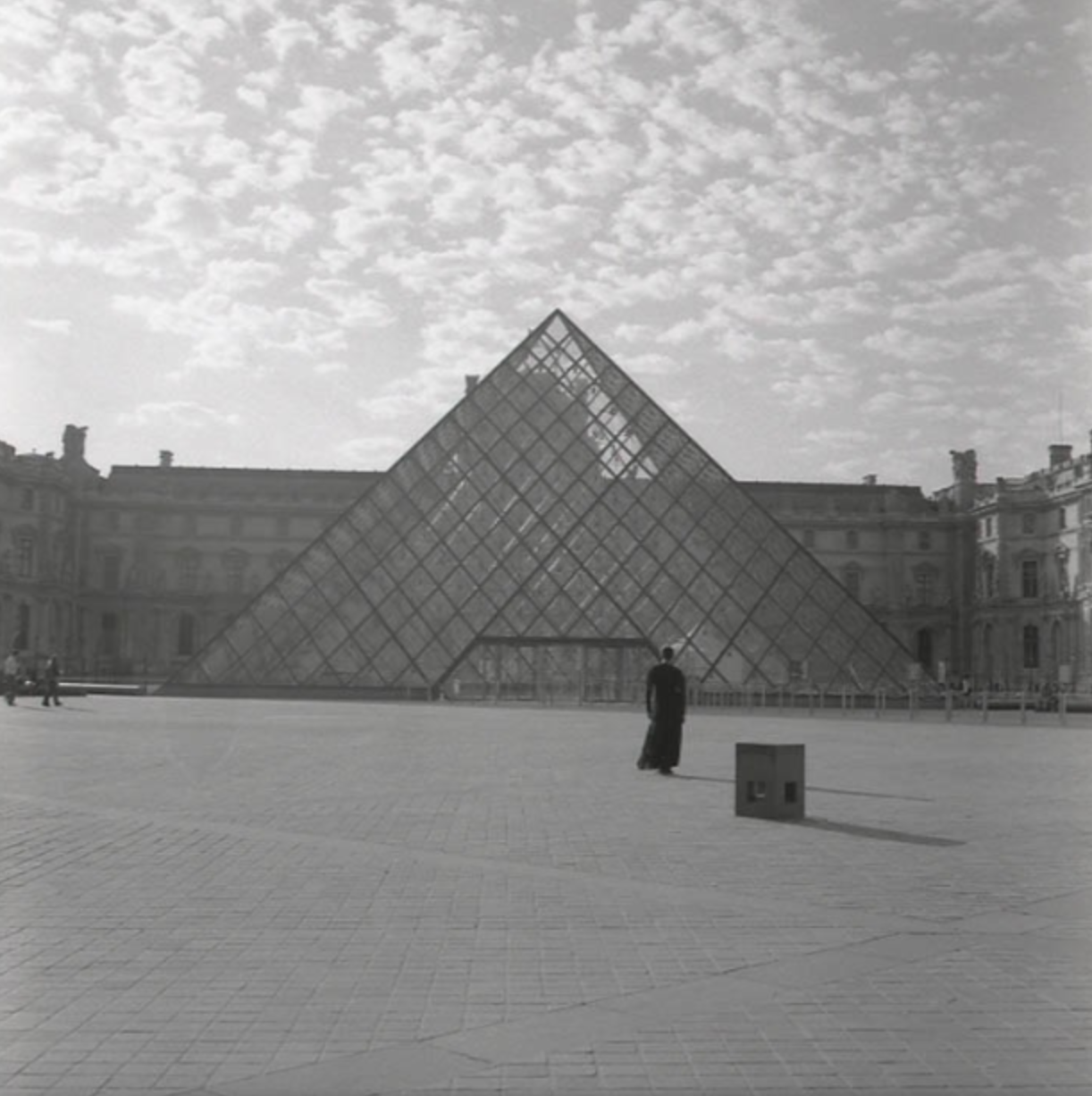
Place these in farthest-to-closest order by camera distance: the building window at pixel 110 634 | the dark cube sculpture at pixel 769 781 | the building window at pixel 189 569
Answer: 1. the building window at pixel 189 569
2. the building window at pixel 110 634
3. the dark cube sculpture at pixel 769 781

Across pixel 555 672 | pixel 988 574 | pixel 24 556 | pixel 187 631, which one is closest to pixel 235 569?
pixel 187 631

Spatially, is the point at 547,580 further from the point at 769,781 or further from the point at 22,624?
the point at 22,624

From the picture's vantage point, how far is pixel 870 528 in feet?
245

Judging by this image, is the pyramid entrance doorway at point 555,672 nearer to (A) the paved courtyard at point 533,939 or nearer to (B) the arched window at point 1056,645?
(A) the paved courtyard at point 533,939

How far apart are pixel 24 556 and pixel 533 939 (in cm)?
6372

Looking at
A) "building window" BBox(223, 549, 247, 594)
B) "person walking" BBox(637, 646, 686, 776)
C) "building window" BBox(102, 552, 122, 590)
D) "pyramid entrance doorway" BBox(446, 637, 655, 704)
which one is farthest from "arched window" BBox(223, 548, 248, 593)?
"person walking" BBox(637, 646, 686, 776)

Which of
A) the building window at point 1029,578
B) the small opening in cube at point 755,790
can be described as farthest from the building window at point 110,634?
the small opening in cube at point 755,790

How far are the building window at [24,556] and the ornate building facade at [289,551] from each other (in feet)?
0.21

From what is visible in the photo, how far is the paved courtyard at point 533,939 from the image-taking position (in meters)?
3.67

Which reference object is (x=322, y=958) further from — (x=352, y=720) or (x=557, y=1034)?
(x=352, y=720)

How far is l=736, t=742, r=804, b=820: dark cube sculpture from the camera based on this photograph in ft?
30.6

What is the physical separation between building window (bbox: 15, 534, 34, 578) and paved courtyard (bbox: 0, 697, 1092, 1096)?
182 feet

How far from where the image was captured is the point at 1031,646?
67.1 m

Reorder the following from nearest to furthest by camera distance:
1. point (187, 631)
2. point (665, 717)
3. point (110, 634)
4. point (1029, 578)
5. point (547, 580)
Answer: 1. point (665, 717)
2. point (547, 580)
3. point (1029, 578)
4. point (110, 634)
5. point (187, 631)
